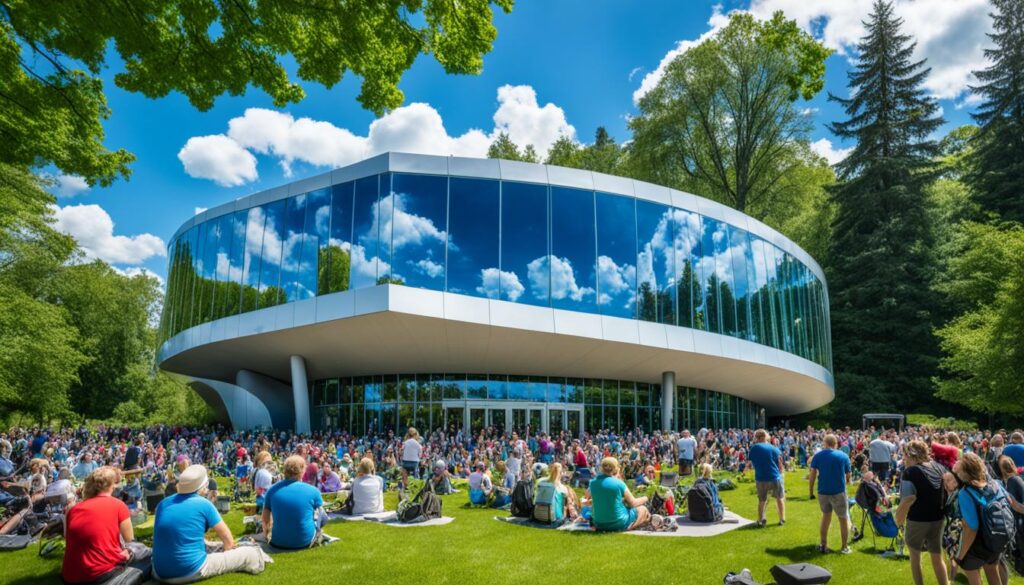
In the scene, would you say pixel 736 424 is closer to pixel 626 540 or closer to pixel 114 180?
pixel 626 540

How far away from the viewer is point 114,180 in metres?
7.75

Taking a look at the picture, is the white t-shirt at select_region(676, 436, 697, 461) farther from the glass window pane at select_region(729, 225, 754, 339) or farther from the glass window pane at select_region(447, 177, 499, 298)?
the glass window pane at select_region(729, 225, 754, 339)

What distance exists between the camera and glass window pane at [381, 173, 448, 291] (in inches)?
811

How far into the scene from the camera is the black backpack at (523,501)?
408 inches

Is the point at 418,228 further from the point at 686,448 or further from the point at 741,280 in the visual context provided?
the point at 741,280

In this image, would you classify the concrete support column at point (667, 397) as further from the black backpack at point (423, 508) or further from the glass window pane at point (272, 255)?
the black backpack at point (423, 508)

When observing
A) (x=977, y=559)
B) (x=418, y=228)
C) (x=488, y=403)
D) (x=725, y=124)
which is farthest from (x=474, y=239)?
(x=725, y=124)

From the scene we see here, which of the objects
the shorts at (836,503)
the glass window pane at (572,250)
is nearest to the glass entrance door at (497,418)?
the glass window pane at (572,250)

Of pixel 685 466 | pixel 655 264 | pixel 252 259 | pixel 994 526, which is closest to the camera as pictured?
pixel 994 526

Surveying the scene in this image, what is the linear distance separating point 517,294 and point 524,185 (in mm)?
4126

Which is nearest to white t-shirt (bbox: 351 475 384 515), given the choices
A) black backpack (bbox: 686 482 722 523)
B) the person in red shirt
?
the person in red shirt

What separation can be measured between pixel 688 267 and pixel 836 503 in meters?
19.0

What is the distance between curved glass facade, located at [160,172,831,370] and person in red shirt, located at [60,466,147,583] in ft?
48.1

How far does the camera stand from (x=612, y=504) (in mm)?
8914
